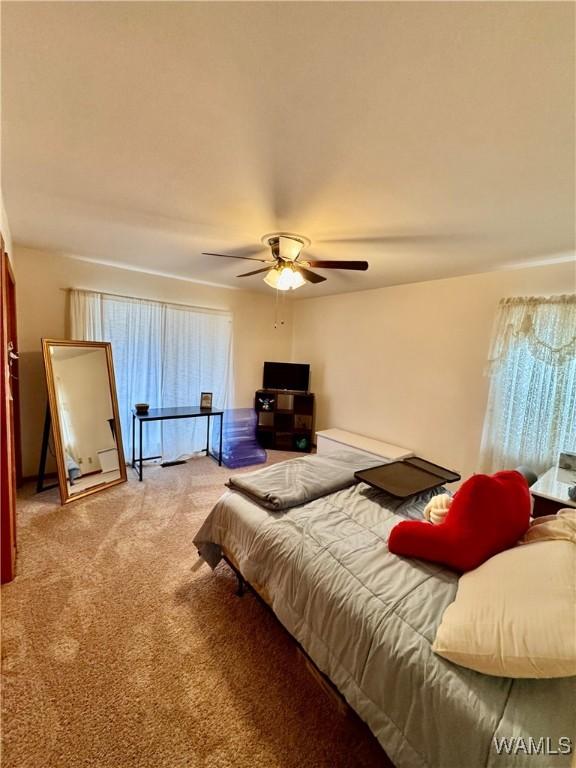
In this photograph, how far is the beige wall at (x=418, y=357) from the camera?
2.89 metres

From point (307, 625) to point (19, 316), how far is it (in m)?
3.59

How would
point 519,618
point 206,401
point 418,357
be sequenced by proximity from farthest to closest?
point 206,401 → point 418,357 → point 519,618

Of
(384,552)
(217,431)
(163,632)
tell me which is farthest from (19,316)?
(384,552)

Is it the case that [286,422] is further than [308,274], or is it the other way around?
[286,422]

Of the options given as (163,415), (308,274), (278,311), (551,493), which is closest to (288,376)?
(278,311)

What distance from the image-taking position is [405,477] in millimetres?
2062

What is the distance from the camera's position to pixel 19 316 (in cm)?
293

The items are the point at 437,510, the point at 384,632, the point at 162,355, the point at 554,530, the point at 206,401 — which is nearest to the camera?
the point at 384,632

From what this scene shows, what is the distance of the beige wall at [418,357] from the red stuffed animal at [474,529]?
1.89 meters

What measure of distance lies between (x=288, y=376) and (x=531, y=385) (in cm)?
299

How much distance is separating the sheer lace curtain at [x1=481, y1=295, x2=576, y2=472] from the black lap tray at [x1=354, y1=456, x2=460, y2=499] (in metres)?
0.99

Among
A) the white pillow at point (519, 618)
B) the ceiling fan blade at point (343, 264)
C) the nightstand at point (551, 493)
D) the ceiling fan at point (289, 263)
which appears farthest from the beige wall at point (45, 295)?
the nightstand at point (551, 493)

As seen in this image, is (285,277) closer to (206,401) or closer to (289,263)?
(289,263)

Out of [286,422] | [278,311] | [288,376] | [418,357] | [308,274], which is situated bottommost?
[286,422]
